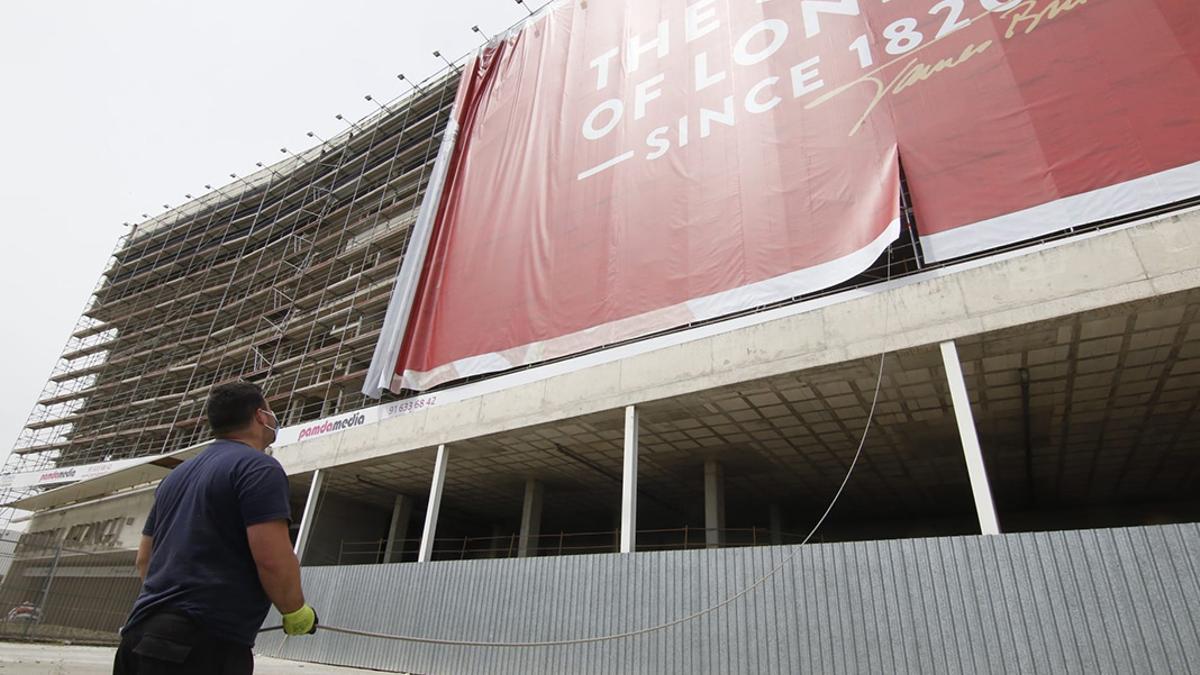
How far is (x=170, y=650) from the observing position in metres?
1.83

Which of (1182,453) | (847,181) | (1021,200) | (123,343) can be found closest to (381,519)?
(847,181)

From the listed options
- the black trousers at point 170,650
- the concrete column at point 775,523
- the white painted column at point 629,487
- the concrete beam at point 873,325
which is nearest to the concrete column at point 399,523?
the concrete beam at point 873,325

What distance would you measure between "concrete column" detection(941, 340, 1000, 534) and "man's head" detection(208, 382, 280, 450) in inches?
311

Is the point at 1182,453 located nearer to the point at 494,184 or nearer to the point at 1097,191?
the point at 1097,191

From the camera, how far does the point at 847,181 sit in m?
10.7

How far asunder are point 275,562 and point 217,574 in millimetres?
183

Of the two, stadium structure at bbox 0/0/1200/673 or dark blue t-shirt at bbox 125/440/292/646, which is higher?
stadium structure at bbox 0/0/1200/673

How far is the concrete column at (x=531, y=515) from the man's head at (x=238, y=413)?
1413cm

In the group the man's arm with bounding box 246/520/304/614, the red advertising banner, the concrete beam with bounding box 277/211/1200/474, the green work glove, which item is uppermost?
the red advertising banner

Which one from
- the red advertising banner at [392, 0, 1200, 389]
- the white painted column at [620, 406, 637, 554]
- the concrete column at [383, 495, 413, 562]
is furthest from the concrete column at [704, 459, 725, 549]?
the concrete column at [383, 495, 413, 562]

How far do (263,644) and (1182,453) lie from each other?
20414 mm
